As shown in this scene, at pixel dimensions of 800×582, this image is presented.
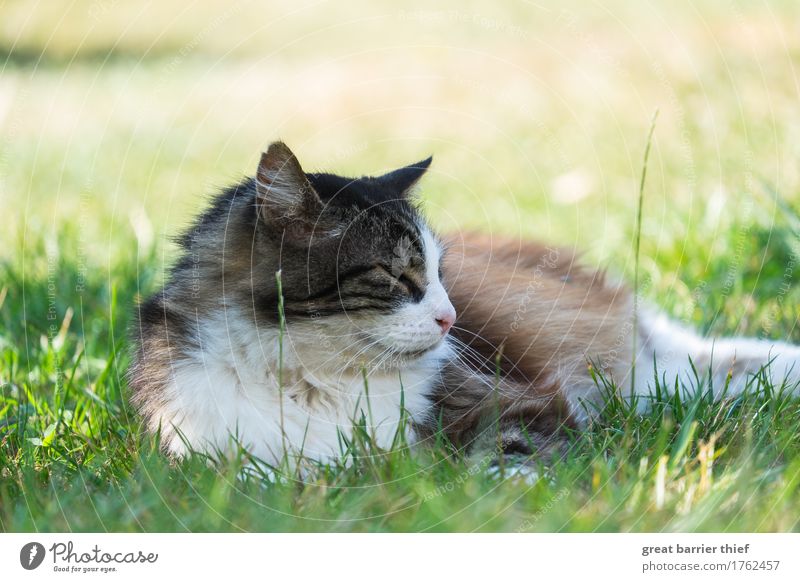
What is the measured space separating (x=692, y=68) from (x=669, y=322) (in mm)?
3534

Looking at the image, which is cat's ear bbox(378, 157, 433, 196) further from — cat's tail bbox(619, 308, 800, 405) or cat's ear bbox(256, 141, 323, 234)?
cat's tail bbox(619, 308, 800, 405)

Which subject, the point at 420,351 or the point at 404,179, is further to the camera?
the point at 404,179

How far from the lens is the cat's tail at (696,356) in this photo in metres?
2.93

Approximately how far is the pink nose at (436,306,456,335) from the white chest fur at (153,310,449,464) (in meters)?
0.20

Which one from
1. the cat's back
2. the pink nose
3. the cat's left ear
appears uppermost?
the cat's left ear

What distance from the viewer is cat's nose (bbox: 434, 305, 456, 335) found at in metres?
2.33

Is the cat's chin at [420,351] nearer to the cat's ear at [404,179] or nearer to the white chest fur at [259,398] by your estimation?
the white chest fur at [259,398]

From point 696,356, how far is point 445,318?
4.34ft

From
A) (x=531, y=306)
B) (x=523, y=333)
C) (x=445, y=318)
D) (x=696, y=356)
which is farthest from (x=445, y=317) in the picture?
(x=696, y=356)

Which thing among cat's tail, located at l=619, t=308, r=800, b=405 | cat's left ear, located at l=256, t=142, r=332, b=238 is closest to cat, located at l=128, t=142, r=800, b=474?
cat's left ear, located at l=256, t=142, r=332, b=238

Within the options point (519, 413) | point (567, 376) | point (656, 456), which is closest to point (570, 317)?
point (567, 376)

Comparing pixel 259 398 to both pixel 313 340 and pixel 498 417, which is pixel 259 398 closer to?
pixel 313 340

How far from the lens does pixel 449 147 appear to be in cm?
668

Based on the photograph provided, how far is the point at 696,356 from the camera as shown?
126 inches
